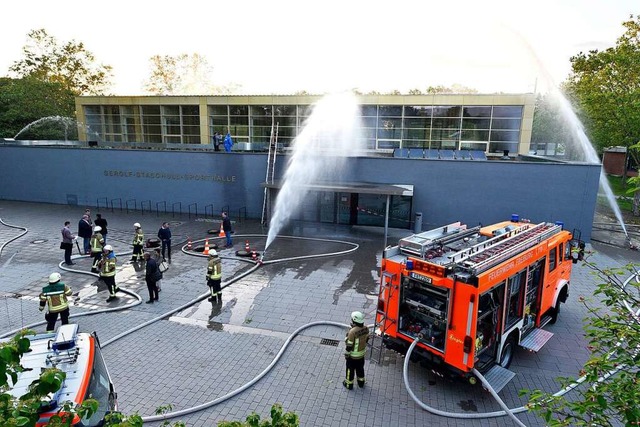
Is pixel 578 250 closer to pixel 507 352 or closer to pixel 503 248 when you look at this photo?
pixel 503 248

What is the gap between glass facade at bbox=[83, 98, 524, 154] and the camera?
23.7 m

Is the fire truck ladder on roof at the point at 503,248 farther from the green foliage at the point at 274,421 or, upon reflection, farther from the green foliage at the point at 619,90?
the green foliage at the point at 619,90

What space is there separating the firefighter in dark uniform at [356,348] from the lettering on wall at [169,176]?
1641 centimetres

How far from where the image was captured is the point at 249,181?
21.9 metres

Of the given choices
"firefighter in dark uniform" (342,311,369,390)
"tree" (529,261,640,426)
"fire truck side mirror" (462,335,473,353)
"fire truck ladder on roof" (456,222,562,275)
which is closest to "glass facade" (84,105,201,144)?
"fire truck ladder on roof" (456,222,562,275)

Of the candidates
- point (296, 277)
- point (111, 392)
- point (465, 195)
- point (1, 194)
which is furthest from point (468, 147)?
point (1, 194)

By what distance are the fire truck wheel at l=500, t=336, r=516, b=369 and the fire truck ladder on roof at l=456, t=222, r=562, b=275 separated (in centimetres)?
179

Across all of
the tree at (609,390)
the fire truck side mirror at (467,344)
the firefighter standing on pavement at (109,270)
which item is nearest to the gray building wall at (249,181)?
the firefighter standing on pavement at (109,270)

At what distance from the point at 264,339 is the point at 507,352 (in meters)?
5.21

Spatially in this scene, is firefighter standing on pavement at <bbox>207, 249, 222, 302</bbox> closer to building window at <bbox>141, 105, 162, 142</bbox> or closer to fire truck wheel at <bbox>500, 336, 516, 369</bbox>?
fire truck wheel at <bbox>500, 336, 516, 369</bbox>

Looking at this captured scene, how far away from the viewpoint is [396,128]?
987 inches

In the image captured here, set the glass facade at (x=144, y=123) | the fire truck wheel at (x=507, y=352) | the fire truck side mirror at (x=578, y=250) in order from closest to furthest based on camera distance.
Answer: the fire truck side mirror at (x=578, y=250) < the fire truck wheel at (x=507, y=352) < the glass facade at (x=144, y=123)

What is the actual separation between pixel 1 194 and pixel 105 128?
26.2 ft

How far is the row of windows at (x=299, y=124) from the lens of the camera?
2372 centimetres
